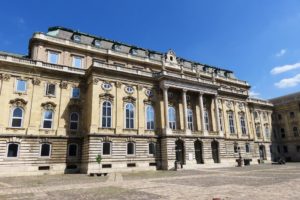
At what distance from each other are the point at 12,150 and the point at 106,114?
12.4 m

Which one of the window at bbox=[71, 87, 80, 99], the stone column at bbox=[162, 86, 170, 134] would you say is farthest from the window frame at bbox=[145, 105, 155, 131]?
the window at bbox=[71, 87, 80, 99]

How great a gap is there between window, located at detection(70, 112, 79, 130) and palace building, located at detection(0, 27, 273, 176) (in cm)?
14

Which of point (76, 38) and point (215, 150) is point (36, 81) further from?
point (215, 150)

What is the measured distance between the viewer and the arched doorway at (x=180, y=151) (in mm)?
36594

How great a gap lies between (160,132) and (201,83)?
466 inches

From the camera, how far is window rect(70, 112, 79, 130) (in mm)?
33719

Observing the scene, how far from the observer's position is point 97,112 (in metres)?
32.2

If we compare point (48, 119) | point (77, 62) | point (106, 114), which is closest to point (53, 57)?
point (77, 62)

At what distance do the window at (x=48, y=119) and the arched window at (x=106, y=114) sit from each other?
7200 mm

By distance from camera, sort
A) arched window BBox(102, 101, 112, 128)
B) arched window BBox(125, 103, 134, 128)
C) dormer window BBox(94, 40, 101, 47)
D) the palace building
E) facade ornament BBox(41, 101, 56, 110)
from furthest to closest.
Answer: dormer window BBox(94, 40, 101, 47) < arched window BBox(125, 103, 134, 128) < arched window BBox(102, 101, 112, 128) < facade ornament BBox(41, 101, 56, 110) < the palace building

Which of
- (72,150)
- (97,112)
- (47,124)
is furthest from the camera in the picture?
(72,150)

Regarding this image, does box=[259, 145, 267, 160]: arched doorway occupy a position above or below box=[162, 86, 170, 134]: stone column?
below

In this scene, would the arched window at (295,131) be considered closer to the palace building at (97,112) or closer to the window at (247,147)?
the window at (247,147)

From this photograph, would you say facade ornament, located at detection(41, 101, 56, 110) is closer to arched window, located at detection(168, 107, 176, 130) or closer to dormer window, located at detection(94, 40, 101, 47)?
dormer window, located at detection(94, 40, 101, 47)
